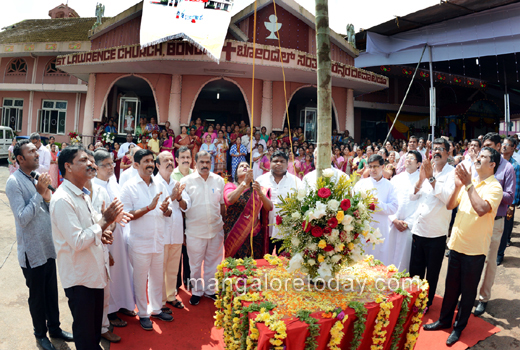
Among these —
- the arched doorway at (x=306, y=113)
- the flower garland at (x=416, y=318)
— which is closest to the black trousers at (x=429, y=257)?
→ the flower garland at (x=416, y=318)

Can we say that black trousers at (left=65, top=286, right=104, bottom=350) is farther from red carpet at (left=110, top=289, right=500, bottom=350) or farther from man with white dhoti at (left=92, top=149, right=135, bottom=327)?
man with white dhoti at (left=92, top=149, right=135, bottom=327)

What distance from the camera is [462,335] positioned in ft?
12.7

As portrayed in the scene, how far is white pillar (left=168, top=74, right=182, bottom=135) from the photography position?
12883 millimetres

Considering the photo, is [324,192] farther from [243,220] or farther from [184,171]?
[184,171]

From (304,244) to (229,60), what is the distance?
9322 mm

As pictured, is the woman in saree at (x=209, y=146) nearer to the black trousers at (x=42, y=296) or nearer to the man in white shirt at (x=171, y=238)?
the man in white shirt at (x=171, y=238)

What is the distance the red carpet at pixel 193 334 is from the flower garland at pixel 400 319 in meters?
0.74

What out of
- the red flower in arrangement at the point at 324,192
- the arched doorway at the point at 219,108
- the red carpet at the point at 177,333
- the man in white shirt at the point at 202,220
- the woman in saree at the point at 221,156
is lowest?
the red carpet at the point at 177,333

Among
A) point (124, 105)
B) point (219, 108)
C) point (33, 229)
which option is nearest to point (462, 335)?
point (33, 229)

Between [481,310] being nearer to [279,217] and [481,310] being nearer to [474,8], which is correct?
[279,217]

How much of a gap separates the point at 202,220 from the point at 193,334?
4.32 ft

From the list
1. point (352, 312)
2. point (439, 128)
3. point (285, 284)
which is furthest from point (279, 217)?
point (439, 128)

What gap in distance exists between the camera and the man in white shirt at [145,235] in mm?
3867

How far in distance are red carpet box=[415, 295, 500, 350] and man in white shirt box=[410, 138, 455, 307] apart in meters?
0.51
